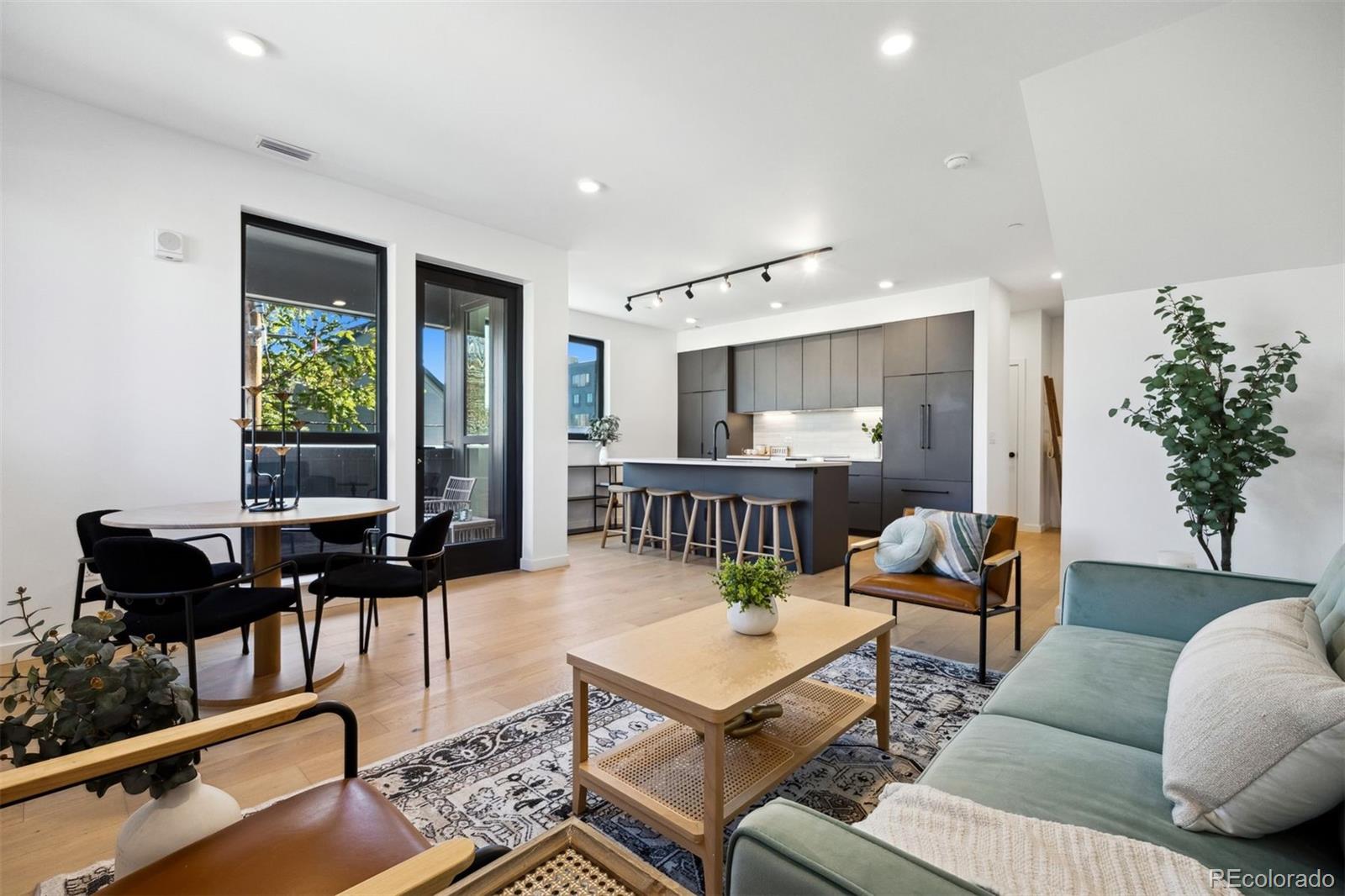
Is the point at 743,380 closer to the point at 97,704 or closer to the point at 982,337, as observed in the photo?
the point at 982,337

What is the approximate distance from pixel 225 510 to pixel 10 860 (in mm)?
1422

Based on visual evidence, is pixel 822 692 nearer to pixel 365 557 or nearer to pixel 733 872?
pixel 733 872

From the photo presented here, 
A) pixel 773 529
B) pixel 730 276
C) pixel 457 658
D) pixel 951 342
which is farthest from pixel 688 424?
pixel 457 658

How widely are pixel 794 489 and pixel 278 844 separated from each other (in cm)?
448

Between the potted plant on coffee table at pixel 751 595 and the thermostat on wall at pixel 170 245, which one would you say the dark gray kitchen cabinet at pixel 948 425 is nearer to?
the potted plant on coffee table at pixel 751 595

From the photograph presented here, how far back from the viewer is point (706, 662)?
1.69 metres

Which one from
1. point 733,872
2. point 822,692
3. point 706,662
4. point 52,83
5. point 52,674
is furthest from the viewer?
point 52,83

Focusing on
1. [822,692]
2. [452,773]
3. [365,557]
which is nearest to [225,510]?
[365,557]

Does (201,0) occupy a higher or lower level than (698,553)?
higher

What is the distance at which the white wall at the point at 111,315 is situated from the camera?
2.87 meters

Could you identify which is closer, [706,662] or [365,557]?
[706,662]

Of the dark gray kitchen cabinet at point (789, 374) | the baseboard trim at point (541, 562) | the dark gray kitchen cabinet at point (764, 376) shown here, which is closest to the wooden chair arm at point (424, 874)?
the baseboard trim at point (541, 562)

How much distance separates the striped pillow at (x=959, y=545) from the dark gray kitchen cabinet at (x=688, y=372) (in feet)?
19.1

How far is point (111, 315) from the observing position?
3.09 m
